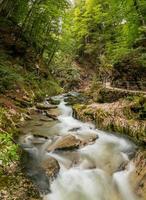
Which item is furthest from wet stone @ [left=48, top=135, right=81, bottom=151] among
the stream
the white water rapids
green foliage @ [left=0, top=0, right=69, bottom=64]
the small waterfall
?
green foliage @ [left=0, top=0, right=69, bottom=64]

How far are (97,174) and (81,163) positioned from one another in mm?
676

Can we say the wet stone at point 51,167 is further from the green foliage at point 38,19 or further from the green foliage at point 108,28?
the green foliage at point 38,19

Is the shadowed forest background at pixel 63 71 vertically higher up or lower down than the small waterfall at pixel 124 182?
higher up

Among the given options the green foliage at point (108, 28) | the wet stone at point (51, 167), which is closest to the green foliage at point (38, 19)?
the green foliage at point (108, 28)

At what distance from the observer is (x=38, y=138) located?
1010cm

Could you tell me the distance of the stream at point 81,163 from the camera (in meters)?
7.14

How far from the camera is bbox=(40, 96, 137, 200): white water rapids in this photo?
7.08 m

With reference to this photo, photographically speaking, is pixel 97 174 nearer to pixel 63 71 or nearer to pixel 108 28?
pixel 108 28

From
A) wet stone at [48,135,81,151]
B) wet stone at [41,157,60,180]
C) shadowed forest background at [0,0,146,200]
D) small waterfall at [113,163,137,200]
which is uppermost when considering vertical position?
shadowed forest background at [0,0,146,200]

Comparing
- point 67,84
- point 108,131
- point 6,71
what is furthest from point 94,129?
point 67,84

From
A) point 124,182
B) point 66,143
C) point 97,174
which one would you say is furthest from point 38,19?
point 124,182

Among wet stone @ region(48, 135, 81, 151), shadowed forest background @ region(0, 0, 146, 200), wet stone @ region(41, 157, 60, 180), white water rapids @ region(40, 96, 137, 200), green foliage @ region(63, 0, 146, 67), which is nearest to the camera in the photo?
white water rapids @ region(40, 96, 137, 200)

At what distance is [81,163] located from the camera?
837 centimetres

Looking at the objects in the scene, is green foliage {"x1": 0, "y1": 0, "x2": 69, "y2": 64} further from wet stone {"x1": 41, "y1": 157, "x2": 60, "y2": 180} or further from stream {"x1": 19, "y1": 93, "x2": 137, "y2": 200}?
wet stone {"x1": 41, "y1": 157, "x2": 60, "y2": 180}
